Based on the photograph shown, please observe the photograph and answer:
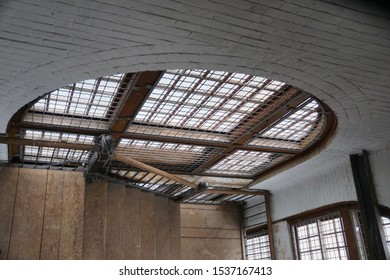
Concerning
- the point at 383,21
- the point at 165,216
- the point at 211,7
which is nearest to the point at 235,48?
the point at 211,7

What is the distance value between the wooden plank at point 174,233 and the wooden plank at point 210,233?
192cm

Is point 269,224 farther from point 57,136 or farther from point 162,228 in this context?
point 57,136

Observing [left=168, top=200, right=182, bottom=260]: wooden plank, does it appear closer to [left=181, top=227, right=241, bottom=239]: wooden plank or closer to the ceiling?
the ceiling

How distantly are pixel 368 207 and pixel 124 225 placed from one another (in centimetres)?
344

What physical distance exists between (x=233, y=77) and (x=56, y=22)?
1777 mm

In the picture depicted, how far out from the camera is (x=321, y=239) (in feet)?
21.2

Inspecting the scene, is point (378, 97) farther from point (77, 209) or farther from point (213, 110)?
point (77, 209)

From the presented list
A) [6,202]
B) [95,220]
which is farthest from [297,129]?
[6,202]

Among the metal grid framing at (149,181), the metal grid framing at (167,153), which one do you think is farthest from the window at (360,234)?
the metal grid framing at (149,181)

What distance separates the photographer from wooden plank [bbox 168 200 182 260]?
21.7ft

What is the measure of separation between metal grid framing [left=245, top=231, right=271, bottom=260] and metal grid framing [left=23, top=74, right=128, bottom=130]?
5.09 m

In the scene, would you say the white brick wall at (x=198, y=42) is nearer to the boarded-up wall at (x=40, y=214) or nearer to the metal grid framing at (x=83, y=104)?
the metal grid framing at (x=83, y=104)

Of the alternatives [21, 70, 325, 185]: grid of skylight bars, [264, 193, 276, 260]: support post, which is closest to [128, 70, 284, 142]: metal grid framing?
[21, 70, 325, 185]: grid of skylight bars

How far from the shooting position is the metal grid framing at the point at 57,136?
188 inches
